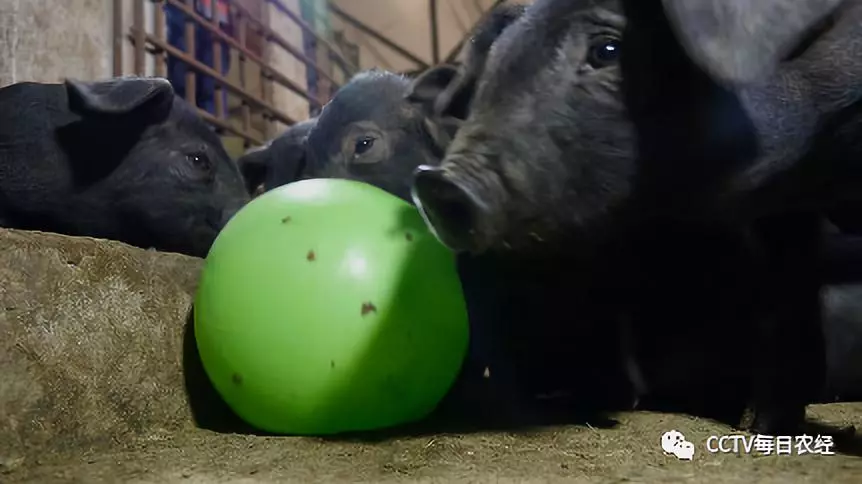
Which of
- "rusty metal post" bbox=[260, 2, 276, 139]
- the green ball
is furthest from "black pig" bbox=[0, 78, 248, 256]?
"rusty metal post" bbox=[260, 2, 276, 139]

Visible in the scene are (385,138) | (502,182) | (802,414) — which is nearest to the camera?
(502,182)

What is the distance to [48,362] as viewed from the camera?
1.17 meters

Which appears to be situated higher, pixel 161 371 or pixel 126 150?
pixel 126 150

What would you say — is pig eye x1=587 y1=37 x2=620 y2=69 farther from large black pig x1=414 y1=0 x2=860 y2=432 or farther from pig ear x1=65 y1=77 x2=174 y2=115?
pig ear x1=65 y1=77 x2=174 y2=115

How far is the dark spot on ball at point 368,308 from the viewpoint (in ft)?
3.88

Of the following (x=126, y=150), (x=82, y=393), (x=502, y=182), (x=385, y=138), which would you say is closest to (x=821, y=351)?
(x=502, y=182)

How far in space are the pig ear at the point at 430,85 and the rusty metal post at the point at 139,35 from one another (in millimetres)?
1270

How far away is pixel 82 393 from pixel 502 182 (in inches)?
23.2

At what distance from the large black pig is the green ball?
12cm

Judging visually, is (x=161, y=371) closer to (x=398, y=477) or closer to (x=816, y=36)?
(x=398, y=477)

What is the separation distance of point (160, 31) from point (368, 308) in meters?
2.07

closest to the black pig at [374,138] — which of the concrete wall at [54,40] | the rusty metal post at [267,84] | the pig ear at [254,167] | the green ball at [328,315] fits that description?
the pig ear at [254,167]

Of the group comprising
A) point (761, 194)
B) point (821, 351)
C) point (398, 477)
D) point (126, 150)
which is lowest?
point (398, 477)

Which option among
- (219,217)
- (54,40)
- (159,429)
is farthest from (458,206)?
(54,40)
